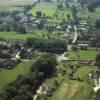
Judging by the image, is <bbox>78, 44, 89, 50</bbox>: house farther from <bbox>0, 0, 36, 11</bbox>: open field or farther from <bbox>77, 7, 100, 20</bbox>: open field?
<bbox>0, 0, 36, 11</bbox>: open field

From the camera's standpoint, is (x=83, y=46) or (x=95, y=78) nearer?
(x=95, y=78)

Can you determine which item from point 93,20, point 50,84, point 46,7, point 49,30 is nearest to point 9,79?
point 50,84

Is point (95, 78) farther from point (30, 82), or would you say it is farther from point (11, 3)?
point (11, 3)

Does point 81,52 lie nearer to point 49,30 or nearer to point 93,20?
point 49,30

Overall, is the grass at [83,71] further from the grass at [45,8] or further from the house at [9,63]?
the grass at [45,8]

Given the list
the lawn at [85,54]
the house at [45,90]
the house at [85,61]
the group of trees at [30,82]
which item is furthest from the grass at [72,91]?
the lawn at [85,54]

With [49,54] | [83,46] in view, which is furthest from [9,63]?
[83,46]
